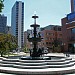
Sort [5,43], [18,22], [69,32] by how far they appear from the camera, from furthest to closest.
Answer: [18,22] → [69,32] → [5,43]

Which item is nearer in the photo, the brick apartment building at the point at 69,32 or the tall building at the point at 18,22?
the brick apartment building at the point at 69,32

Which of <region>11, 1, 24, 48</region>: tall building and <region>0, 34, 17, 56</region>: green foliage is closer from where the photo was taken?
<region>0, 34, 17, 56</region>: green foliage

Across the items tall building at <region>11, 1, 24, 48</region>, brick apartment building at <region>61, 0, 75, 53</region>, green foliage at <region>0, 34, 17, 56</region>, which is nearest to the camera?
green foliage at <region>0, 34, 17, 56</region>

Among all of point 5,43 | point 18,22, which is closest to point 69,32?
point 5,43

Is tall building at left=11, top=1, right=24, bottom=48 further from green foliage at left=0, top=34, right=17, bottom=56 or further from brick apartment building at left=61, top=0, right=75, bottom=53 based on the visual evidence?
green foliage at left=0, top=34, right=17, bottom=56

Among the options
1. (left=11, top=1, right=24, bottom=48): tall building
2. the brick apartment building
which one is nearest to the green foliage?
the brick apartment building

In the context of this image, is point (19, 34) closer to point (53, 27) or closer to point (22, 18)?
point (22, 18)

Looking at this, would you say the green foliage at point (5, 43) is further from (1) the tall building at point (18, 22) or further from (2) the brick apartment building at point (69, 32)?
(1) the tall building at point (18, 22)

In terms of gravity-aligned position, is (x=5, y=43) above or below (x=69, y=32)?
below

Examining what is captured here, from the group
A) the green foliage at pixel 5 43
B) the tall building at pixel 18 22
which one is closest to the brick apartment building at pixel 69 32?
the green foliage at pixel 5 43

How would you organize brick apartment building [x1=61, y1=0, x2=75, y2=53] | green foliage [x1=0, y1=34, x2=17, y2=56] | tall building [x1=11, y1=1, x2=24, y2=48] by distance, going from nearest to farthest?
1. green foliage [x1=0, y1=34, x2=17, y2=56]
2. brick apartment building [x1=61, y1=0, x2=75, y2=53]
3. tall building [x1=11, y1=1, x2=24, y2=48]

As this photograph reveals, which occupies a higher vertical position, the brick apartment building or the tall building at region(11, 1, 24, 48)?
the tall building at region(11, 1, 24, 48)

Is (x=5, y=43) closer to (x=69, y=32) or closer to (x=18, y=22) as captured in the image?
(x=69, y=32)

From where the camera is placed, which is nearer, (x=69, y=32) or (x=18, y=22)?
(x=69, y=32)
